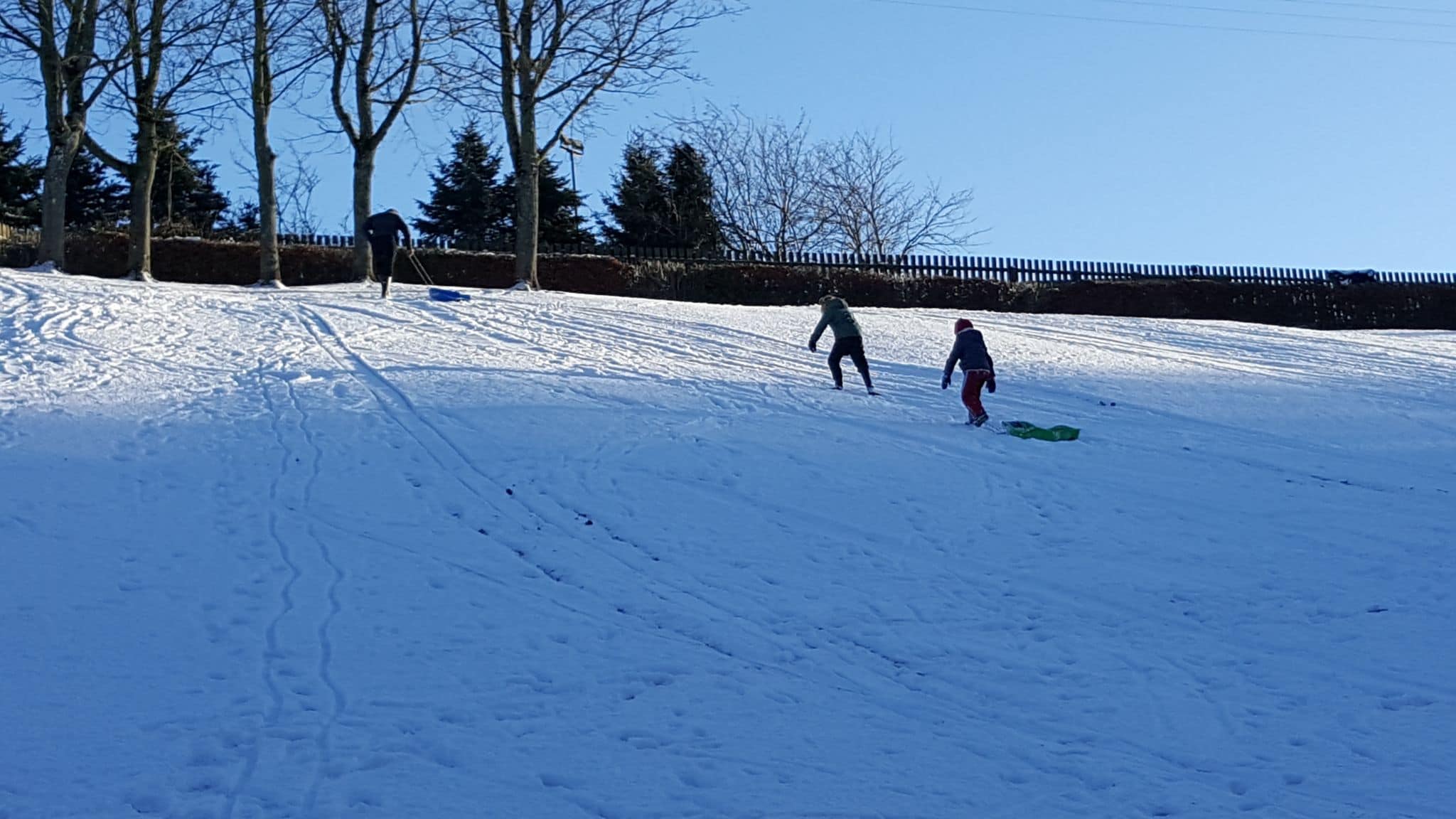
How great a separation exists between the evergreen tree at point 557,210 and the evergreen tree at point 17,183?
48.7 feet

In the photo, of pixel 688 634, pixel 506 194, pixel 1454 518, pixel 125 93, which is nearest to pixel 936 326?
pixel 1454 518

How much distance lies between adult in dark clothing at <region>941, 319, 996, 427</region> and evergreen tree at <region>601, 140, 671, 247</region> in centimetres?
3476

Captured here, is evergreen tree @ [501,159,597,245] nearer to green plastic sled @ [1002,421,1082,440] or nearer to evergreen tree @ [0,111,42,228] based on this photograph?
evergreen tree @ [0,111,42,228]

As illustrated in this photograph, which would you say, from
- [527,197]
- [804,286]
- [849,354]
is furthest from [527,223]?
[849,354]

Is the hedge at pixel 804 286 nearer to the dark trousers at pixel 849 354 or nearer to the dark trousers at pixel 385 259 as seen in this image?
the dark trousers at pixel 385 259

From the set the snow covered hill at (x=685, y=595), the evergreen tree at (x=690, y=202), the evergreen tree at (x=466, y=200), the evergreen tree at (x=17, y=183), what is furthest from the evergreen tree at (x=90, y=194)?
the snow covered hill at (x=685, y=595)

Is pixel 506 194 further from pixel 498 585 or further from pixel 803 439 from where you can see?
pixel 498 585

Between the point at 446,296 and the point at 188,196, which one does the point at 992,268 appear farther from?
the point at 188,196

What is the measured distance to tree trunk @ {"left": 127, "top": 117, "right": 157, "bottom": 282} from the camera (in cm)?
2395

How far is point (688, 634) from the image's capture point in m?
7.71

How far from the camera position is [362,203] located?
996 inches

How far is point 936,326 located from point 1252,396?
7684 mm

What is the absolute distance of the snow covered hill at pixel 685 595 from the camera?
19.1 feet

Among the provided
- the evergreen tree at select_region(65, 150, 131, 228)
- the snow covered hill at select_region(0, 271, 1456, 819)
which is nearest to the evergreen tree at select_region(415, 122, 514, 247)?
the evergreen tree at select_region(65, 150, 131, 228)
